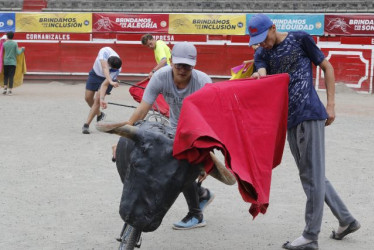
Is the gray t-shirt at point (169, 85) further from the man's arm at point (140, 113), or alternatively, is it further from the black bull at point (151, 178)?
the black bull at point (151, 178)

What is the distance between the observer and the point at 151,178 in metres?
3.95

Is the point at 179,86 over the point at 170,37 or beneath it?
over

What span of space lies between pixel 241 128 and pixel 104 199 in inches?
93.6

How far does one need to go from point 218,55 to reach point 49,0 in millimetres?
8470

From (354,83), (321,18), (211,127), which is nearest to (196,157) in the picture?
(211,127)

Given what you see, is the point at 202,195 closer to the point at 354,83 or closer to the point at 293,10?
the point at 354,83

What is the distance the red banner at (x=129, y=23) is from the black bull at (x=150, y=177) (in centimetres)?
1624

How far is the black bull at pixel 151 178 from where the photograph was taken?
13.0ft

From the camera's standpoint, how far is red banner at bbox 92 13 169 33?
2009 centimetres

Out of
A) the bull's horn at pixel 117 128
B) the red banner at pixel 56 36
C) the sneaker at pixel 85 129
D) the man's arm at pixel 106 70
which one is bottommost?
the red banner at pixel 56 36

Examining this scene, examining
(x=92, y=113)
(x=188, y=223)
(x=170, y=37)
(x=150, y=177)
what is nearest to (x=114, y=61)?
(x=92, y=113)

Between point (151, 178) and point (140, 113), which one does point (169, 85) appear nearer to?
point (140, 113)

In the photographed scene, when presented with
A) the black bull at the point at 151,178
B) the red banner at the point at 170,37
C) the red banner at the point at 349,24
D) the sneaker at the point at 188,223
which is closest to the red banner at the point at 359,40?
the red banner at the point at 349,24

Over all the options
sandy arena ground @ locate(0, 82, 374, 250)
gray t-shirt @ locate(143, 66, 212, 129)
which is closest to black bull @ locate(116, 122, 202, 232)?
gray t-shirt @ locate(143, 66, 212, 129)
